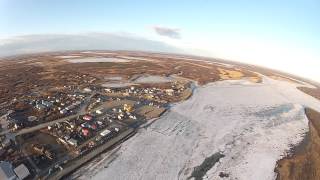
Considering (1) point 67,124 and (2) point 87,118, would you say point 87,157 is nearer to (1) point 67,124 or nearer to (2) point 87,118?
(1) point 67,124

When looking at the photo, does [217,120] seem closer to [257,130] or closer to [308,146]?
[257,130]

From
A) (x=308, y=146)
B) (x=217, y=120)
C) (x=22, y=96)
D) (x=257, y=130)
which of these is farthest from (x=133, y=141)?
(x=22, y=96)

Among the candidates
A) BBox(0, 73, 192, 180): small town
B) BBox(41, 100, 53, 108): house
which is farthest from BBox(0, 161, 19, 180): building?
BBox(41, 100, 53, 108): house

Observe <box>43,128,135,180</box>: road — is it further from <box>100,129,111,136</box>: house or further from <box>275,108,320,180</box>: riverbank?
<box>275,108,320,180</box>: riverbank

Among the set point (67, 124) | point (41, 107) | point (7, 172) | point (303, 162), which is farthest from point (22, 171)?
point (303, 162)

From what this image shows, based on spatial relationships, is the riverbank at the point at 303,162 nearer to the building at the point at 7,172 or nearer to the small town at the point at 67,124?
the small town at the point at 67,124
